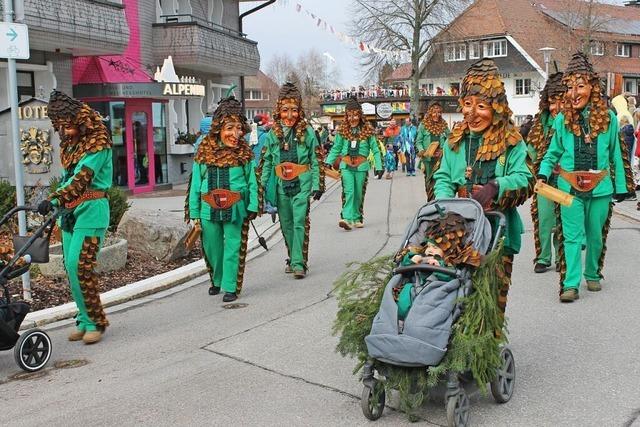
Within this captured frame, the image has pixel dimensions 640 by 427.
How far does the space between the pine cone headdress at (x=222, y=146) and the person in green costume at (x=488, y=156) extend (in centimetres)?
303

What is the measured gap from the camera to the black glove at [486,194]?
5.43 metres

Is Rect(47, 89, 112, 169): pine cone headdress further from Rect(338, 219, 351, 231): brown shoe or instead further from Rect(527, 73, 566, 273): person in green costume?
Rect(338, 219, 351, 231): brown shoe

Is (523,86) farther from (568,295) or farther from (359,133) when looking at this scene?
(568,295)

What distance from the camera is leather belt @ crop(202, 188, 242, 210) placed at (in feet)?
27.3

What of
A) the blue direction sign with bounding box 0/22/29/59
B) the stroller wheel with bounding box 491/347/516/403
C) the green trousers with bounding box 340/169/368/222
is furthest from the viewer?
the green trousers with bounding box 340/169/368/222

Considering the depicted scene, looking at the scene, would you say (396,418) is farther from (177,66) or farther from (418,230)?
(177,66)

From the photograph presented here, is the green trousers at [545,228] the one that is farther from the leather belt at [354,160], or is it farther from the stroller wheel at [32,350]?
the stroller wheel at [32,350]

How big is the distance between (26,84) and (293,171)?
10749 mm

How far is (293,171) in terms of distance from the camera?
9773mm

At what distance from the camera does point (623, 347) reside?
6.29m

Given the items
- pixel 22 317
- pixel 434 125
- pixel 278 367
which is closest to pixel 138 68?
pixel 434 125

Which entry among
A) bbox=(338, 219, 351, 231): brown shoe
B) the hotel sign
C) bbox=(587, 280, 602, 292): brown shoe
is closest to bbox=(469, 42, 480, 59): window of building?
the hotel sign

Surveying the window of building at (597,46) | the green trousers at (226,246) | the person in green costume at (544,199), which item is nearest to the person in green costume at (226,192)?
the green trousers at (226,246)

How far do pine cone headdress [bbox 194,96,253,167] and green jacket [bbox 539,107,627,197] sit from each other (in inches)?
123
